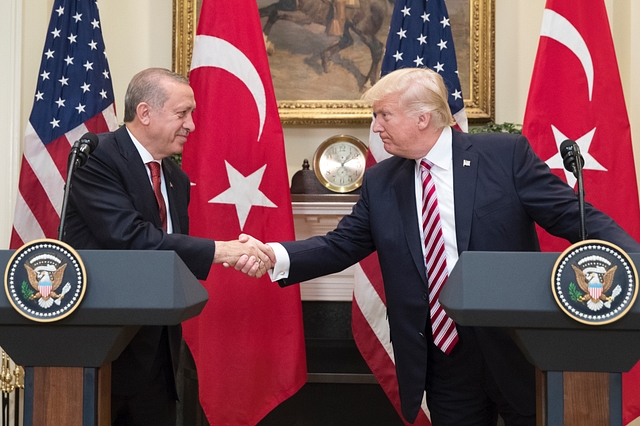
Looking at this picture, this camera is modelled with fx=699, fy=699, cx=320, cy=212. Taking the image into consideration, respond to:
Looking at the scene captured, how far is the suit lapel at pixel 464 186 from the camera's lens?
2.54 meters

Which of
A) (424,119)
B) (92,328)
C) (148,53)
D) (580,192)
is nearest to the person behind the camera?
(92,328)

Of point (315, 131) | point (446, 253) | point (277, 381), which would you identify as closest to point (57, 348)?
point (446, 253)

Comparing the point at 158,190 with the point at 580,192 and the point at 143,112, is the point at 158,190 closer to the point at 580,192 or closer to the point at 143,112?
the point at 143,112

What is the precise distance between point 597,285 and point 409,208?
1018mm

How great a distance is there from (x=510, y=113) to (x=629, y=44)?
0.80m

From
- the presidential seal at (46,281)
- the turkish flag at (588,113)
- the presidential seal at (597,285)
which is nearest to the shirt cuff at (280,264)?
the presidential seal at (46,281)

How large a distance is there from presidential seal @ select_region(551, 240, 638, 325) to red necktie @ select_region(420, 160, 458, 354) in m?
0.79

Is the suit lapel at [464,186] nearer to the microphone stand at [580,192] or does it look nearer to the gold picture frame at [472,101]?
the microphone stand at [580,192]

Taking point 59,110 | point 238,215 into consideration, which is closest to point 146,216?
point 238,215

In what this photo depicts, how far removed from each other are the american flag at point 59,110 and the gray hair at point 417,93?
1.79 m

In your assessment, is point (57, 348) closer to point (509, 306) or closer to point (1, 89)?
point (509, 306)

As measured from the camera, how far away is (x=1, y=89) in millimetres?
3982

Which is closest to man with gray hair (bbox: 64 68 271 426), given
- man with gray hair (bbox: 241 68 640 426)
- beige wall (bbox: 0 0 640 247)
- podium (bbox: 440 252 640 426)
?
man with gray hair (bbox: 241 68 640 426)

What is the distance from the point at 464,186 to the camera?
261 cm
